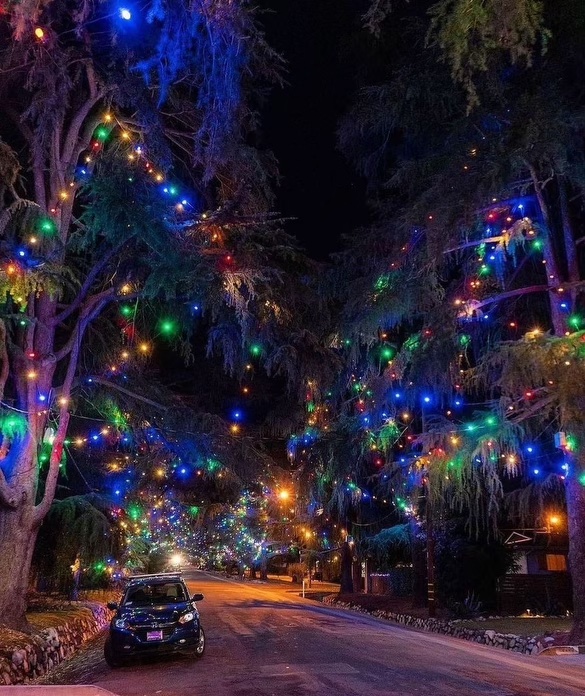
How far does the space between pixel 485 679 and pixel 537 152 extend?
906 cm

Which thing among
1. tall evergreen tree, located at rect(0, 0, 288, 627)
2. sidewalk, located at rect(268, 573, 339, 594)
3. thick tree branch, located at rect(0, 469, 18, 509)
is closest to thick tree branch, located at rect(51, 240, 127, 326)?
tall evergreen tree, located at rect(0, 0, 288, 627)

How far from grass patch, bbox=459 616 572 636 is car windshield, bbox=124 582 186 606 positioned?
7.92 m

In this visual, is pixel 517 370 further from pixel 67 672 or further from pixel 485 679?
pixel 67 672

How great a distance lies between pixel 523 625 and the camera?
17047mm

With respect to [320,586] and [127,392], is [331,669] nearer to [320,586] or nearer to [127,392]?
[127,392]

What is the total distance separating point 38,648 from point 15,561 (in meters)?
1.69

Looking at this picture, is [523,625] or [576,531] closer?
[576,531]

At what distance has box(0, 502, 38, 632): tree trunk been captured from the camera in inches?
450

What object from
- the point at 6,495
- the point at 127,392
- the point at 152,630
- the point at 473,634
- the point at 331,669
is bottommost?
the point at 473,634

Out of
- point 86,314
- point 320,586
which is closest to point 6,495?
point 86,314

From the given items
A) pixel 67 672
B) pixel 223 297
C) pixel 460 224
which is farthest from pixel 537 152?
pixel 67 672

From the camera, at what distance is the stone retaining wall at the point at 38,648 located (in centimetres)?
939

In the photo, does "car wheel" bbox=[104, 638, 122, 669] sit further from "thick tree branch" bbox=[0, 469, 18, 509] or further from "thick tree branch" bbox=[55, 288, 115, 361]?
"thick tree branch" bbox=[55, 288, 115, 361]

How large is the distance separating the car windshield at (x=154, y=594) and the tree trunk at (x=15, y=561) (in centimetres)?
187
